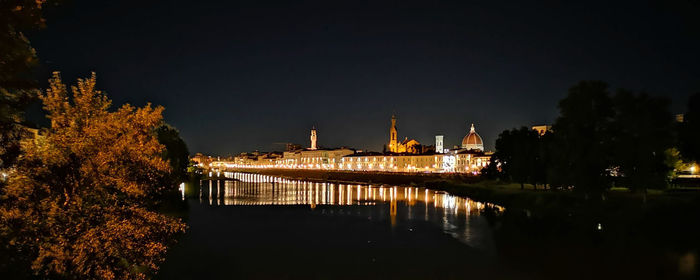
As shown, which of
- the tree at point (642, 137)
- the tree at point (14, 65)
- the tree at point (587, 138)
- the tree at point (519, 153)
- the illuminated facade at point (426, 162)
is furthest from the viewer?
the illuminated facade at point (426, 162)

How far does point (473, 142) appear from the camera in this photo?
168 meters

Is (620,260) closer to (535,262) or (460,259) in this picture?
(535,262)

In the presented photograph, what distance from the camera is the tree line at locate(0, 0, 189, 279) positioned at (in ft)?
32.1

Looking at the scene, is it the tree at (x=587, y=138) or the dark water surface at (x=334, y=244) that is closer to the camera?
the dark water surface at (x=334, y=244)

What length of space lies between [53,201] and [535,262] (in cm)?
2113

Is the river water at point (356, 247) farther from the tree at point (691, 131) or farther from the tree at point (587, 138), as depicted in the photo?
the tree at point (691, 131)

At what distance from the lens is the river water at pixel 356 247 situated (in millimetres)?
21172

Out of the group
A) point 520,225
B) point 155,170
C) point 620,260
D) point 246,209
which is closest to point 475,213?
point 520,225

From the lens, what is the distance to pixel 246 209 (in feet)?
149

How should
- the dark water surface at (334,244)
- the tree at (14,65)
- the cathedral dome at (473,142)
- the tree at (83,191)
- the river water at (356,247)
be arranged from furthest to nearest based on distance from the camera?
the cathedral dome at (473,142), the dark water surface at (334,244), the river water at (356,247), the tree at (83,191), the tree at (14,65)

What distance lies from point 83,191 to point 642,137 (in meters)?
36.8

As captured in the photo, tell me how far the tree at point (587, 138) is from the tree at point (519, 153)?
46.3ft

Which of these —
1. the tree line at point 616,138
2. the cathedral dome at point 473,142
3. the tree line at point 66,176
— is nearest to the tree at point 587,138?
the tree line at point 616,138

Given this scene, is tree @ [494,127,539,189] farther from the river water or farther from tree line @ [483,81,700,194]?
tree line @ [483,81,700,194]
